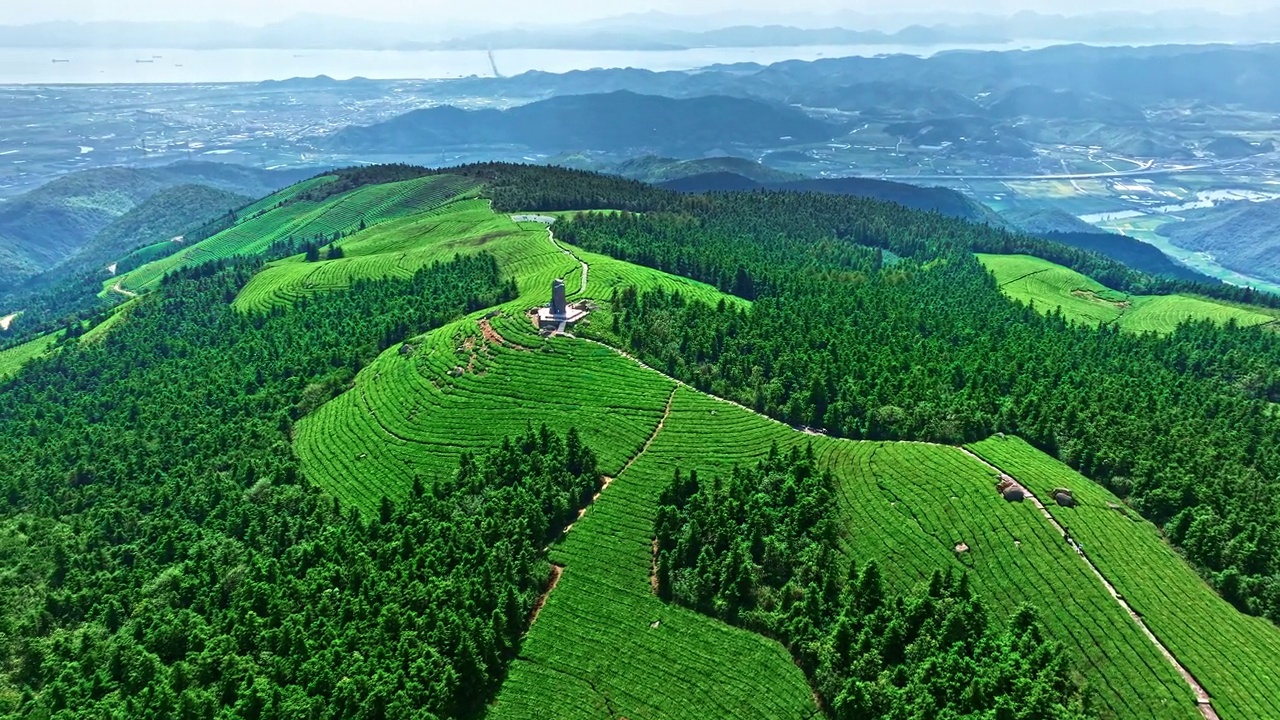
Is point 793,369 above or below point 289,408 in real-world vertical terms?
above

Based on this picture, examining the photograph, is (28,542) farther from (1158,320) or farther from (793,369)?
(1158,320)

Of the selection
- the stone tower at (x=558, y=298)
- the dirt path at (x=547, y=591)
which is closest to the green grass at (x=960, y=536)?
the dirt path at (x=547, y=591)

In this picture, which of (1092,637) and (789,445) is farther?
(789,445)

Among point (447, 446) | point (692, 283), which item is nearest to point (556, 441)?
point (447, 446)

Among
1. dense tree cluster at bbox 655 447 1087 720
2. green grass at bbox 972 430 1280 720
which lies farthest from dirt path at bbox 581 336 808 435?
green grass at bbox 972 430 1280 720

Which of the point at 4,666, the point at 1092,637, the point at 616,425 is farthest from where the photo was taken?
the point at 616,425

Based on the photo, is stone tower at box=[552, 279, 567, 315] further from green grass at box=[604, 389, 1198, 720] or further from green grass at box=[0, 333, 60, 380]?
green grass at box=[0, 333, 60, 380]

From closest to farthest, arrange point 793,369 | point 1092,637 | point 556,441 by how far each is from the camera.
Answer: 1. point 1092,637
2. point 556,441
3. point 793,369

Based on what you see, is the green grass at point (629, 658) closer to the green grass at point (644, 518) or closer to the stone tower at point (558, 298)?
the green grass at point (644, 518)
